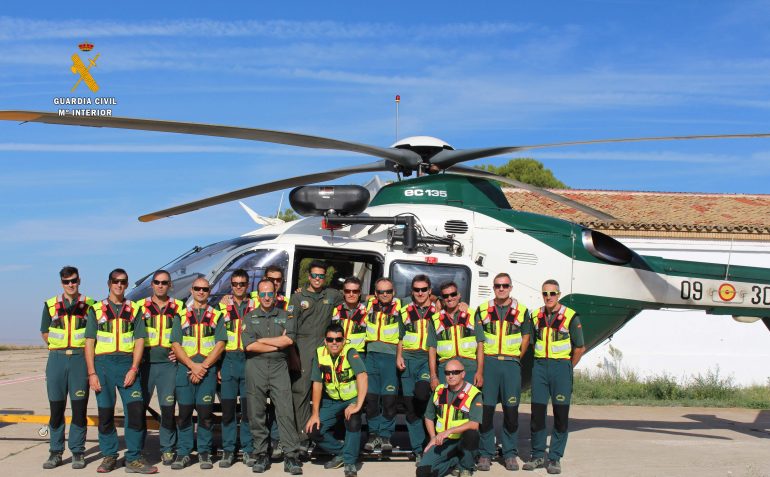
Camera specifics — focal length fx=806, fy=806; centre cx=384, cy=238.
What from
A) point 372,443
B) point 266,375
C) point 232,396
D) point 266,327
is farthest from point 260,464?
point 266,327

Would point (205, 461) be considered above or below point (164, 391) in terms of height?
below

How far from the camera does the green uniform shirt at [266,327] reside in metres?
7.26

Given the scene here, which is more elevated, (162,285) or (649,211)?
(649,211)

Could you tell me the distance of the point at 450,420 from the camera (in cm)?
685

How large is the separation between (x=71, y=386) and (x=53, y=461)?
70cm

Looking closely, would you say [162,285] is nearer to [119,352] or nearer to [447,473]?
[119,352]

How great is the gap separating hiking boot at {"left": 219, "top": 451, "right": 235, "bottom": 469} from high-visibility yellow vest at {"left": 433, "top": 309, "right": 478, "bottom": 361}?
84.0 inches

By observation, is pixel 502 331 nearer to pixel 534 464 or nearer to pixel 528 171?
pixel 534 464

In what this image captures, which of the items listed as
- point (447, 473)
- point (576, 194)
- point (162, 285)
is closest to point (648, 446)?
point (447, 473)

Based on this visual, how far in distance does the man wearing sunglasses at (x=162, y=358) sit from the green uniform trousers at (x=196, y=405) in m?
0.08

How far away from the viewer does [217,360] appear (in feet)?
24.3

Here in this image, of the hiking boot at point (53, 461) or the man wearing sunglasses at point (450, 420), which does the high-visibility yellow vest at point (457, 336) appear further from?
the hiking boot at point (53, 461)

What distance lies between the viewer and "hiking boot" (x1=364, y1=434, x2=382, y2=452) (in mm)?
7648

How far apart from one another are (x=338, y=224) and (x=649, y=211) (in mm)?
13669
